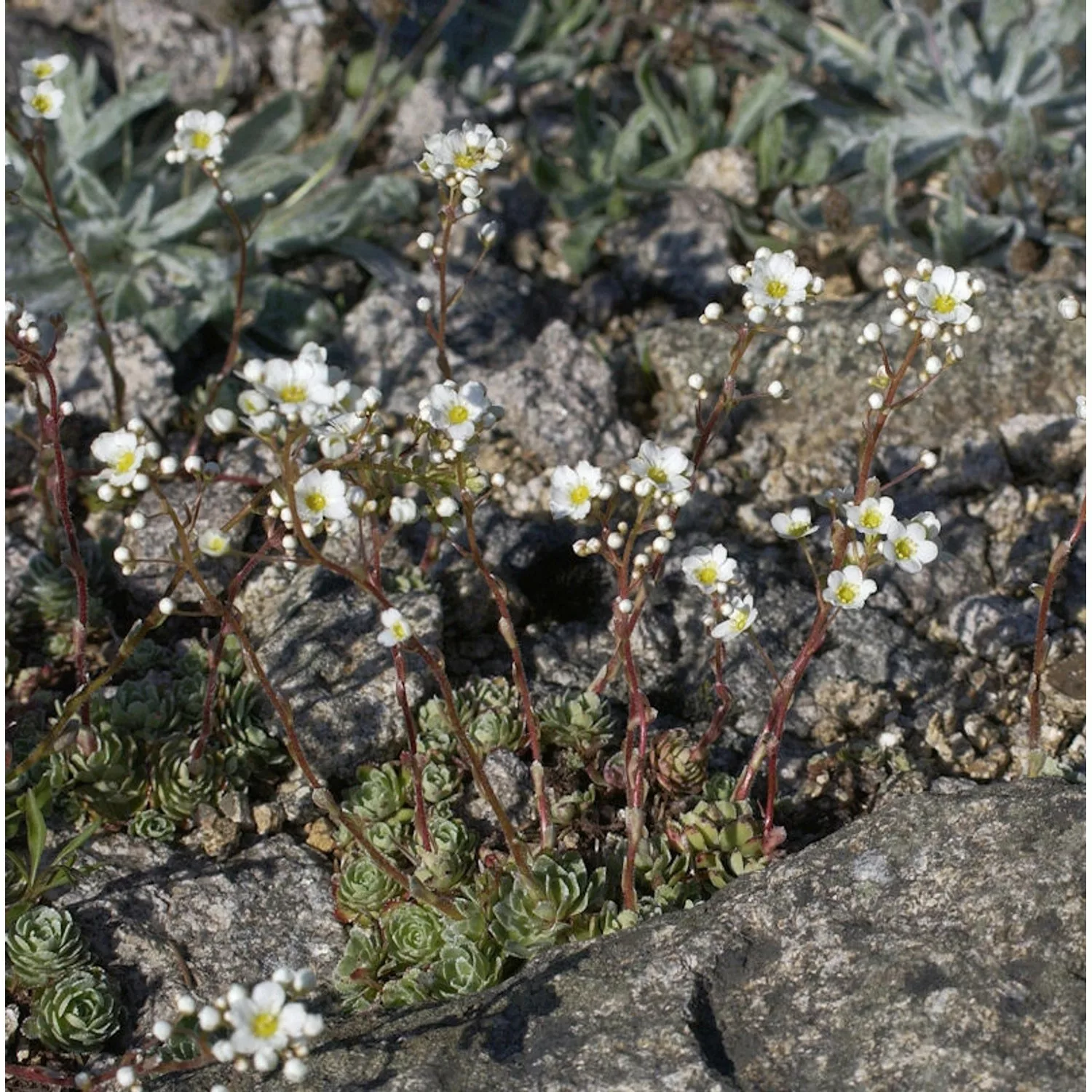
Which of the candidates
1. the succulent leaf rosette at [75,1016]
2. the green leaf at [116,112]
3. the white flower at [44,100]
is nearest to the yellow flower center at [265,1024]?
the succulent leaf rosette at [75,1016]

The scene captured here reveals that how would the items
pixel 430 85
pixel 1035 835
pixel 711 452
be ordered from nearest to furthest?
pixel 1035 835, pixel 711 452, pixel 430 85

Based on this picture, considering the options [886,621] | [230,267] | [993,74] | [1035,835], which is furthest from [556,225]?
[1035,835]

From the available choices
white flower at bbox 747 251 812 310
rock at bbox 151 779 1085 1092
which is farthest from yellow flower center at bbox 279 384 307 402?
rock at bbox 151 779 1085 1092

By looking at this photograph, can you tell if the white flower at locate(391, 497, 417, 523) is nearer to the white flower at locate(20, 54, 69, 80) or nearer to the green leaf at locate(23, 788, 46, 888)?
the green leaf at locate(23, 788, 46, 888)

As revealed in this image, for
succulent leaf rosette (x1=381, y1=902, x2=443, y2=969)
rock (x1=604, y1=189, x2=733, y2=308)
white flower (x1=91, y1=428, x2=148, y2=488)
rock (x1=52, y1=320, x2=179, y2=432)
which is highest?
white flower (x1=91, y1=428, x2=148, y2=488)

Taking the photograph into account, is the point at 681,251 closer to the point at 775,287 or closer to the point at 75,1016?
the point at 775,287

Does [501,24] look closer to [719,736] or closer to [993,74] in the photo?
[993,74]
